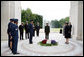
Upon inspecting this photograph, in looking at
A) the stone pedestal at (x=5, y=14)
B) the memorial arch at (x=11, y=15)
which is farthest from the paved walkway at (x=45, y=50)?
the memorial arch at (x=11, y=15)

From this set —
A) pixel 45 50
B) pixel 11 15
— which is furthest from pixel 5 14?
pixel 45 50

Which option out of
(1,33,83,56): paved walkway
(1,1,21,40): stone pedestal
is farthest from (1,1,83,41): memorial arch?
(1,33,83,56): paved walkway

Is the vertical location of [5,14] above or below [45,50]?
above


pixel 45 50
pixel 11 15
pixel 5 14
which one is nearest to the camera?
pixel 45 50

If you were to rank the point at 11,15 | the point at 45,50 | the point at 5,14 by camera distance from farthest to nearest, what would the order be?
the point at 11,15 < the point at 5,14 < the point at 45,50

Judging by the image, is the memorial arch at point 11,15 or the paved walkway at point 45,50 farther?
the memorial arch at point 11,15

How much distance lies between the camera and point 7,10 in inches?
307

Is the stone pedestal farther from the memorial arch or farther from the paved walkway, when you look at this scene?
the paved walkway

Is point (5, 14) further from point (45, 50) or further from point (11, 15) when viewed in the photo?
point (45, 50)

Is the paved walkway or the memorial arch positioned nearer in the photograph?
the paved walkway

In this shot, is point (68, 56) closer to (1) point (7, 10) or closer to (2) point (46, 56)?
(2) point (46, 56)

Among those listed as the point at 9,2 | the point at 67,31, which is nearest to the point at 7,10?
the point at 9,2

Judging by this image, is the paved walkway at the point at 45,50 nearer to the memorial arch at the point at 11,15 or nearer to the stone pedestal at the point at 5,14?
the stone pedestal at the point at 5,14

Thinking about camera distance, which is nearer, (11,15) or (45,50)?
(45,50)
